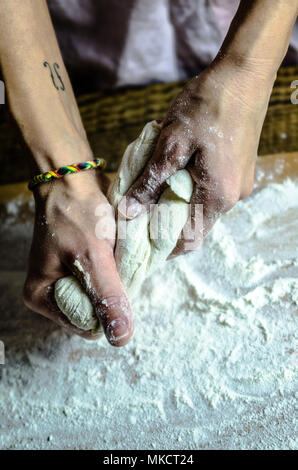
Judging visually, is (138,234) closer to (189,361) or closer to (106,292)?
(106,292)

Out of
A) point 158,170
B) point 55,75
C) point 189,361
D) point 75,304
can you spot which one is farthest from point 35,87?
point 189,361

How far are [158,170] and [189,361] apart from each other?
0.31 meters

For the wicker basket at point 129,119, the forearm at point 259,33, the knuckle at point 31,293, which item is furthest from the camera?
the wicker basket at point 129,119

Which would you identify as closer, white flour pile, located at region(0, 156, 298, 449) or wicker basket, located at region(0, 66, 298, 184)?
white flour pile, located at region(0, 156, 298, 449)

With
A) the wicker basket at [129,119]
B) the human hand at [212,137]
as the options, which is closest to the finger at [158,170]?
the human hand at [212,137]

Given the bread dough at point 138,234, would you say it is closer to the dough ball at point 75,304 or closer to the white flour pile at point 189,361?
the dough ball at point 75,304

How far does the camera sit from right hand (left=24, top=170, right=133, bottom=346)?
26.5 inches

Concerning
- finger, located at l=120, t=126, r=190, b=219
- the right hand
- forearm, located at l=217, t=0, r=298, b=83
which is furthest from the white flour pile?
forearm, located at l=217, t=0, r=298, b=83

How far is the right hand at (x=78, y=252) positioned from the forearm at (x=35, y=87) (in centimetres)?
5

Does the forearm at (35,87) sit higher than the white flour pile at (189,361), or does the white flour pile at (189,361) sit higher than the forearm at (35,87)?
the forearm at (35,87)

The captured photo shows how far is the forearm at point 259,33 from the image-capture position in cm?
65

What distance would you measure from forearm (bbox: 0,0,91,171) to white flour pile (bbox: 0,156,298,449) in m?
0.29

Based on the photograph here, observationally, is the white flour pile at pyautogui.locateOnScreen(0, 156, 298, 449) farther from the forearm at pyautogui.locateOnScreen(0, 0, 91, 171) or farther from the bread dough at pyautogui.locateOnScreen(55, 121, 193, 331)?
the forearm at pyautogui.locateOnScreen(0, 0, 91, 171)

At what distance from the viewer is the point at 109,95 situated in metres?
1.15
